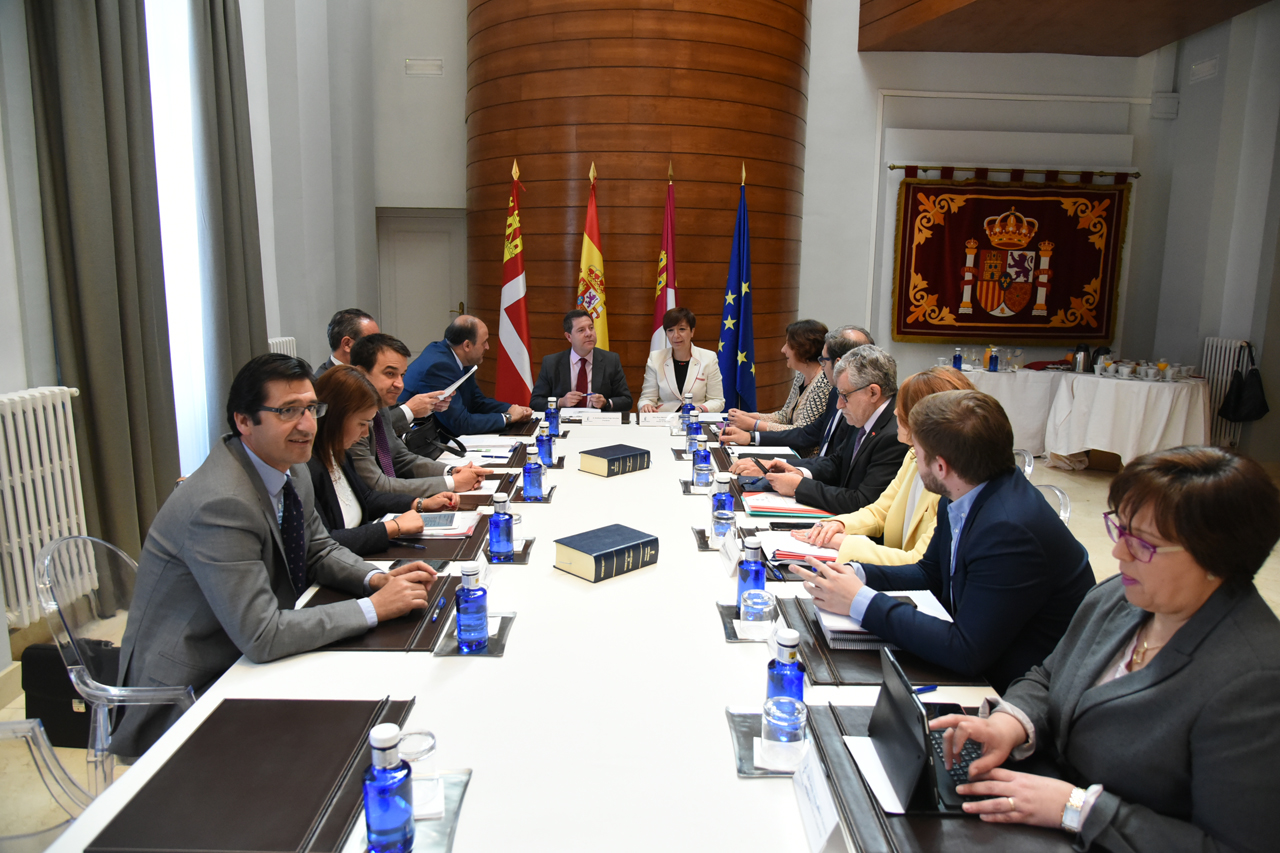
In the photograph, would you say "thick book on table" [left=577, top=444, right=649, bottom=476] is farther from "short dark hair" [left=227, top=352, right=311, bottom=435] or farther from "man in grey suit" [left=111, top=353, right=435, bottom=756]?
"short dark hair" [left=227, top=352, right=311, bottom=435]

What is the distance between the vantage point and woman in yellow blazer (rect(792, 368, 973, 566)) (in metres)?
2.22

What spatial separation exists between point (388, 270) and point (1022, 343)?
5.85 m

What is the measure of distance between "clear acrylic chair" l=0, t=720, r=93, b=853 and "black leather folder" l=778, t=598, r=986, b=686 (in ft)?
4.37

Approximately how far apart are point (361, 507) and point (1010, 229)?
6.61m

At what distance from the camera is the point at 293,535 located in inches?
77.8

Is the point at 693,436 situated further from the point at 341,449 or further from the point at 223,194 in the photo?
the point at 223,194

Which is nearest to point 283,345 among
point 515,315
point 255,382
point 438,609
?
point 515,315

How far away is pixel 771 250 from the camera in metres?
6.45

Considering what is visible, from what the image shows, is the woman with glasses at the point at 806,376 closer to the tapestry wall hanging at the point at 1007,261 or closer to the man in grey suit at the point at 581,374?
the man in grey suit at the point at 581,374

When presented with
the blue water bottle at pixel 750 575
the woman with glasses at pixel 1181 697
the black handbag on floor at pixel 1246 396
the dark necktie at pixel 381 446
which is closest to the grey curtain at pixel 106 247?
the dark necktie at pixel 381 446

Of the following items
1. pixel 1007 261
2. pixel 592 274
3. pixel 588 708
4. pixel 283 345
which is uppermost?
pixel 1007 261

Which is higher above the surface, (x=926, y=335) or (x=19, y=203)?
(x=19, y=203)

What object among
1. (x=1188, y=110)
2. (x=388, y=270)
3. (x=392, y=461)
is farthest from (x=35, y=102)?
(x=1188, y=110)

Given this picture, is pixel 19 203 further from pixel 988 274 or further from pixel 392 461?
pixel 988 274
